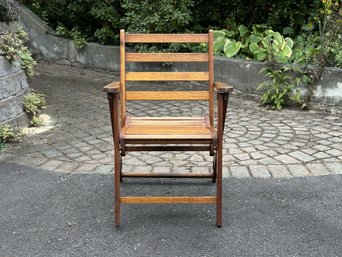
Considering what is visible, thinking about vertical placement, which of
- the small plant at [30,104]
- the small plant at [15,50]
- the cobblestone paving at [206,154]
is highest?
the small plant at [15,50]

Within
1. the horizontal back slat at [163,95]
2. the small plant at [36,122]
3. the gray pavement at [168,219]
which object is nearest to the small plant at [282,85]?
the gray pavement at [168,219]

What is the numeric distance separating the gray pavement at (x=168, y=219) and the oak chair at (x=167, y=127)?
6.1 inches

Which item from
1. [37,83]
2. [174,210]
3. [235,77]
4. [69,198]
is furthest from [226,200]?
[37,83]

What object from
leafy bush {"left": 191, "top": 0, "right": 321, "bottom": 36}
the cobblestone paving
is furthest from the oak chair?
leafy bush {"left": 191, "top": 0, "right": 321, "bottom": 36}

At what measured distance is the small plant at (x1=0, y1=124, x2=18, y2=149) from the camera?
14.5 ft

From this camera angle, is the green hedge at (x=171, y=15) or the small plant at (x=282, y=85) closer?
the small plant at (x=282, y=85)

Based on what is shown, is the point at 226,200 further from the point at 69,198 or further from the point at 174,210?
the point at 69,198

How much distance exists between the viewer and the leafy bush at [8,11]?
478 centimetres

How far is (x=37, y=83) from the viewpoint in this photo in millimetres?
7586

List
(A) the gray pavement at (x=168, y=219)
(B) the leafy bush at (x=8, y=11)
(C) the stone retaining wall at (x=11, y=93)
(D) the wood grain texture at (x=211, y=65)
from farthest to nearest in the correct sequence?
(B) the leafy bush at (x=8, y=11) < (C) the stone retaining wall at (x=11, y=93) < (D) the wood grain texture at (x=211, y=65) < (A) the gray pavement at (x=168, y=219)

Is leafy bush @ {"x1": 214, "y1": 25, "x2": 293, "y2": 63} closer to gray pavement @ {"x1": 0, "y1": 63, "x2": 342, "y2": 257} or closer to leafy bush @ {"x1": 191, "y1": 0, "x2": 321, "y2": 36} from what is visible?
leafy bush @ {"x1": 191, "y1": 0, "x2": 321, "y2": 36}

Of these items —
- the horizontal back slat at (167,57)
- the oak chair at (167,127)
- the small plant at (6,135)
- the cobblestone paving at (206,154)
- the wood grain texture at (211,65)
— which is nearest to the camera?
the oak chair at (167,127)

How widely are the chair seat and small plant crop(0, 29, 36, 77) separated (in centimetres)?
205

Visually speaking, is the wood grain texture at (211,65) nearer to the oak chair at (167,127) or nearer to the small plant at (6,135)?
the oak chair at (167,127)
